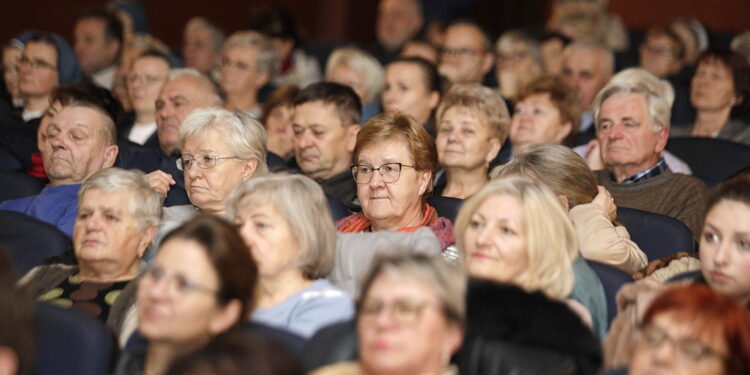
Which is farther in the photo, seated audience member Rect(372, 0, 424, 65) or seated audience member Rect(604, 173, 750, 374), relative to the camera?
seated audience member Rect(372, 0, 424, 65)

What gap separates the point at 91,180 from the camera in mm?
3277

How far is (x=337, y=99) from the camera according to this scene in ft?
14.8

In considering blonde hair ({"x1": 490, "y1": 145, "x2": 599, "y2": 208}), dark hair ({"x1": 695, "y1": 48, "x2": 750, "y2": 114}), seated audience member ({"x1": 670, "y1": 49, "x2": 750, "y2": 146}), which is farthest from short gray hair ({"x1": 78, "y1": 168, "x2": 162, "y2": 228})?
dark hair ({"x1": 695, "y1": 48, "x2": 750, "y2": 114})

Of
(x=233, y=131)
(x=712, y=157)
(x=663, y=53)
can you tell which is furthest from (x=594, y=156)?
(x=663, y=53)

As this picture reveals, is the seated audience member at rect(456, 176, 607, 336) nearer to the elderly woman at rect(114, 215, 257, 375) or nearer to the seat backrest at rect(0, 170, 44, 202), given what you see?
the elderly woman at rect(114, 215, 257, 375)

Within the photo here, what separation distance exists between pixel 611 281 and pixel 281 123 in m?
2.51

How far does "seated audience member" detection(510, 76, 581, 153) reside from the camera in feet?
15.5

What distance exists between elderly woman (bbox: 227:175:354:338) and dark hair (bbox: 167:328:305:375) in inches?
27.0

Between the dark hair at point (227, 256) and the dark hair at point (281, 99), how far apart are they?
2.57 m

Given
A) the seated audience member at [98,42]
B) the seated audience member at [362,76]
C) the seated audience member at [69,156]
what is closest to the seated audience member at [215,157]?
the seated audience member at [69,156]

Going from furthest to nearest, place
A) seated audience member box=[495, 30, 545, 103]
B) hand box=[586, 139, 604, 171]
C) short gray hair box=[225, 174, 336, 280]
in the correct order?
seated audience member box=[495, 30, 545, 103] < hand box=[586, 139, 604, 171] < short gray hair box=[225, 174, 336, 280]

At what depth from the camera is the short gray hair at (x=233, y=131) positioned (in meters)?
3.73

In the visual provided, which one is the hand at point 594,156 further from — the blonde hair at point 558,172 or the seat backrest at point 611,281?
the seat backrest at point 611,281

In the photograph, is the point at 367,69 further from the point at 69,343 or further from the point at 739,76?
the point at 69,343
